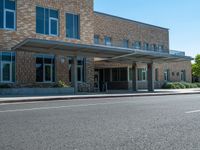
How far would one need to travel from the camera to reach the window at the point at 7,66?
27.8 m

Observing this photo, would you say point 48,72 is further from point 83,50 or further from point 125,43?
point 125,43

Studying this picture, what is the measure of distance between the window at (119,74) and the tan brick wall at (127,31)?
3940 mm

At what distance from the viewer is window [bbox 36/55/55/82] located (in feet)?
99.6

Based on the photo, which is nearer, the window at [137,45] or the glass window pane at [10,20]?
the glass window pane at [10,20]

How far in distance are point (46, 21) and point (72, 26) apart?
130 inches

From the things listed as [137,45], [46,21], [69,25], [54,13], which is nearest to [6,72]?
[46,21]

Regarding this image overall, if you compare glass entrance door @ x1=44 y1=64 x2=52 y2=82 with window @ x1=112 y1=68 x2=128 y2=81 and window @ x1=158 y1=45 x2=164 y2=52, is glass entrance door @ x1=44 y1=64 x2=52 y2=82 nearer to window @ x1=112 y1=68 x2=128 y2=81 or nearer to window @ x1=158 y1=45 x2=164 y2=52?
window @ x1=112 y1=68 x2=128 y2=81

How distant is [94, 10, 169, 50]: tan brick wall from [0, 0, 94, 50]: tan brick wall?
474cm

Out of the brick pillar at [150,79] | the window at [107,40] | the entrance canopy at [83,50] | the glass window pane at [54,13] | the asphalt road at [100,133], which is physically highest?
the glass window pane at [54,13]

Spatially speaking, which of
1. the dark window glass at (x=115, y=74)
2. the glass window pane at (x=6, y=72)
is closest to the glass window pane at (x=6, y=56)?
the glass window pane at (x=6, y=72)

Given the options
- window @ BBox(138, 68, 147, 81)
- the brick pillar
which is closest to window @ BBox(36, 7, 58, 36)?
the brick pillar

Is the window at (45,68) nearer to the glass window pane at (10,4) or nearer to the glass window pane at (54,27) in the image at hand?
the glass window pane at (54,27)

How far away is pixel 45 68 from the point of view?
30969mm

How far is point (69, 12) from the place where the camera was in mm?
33188
